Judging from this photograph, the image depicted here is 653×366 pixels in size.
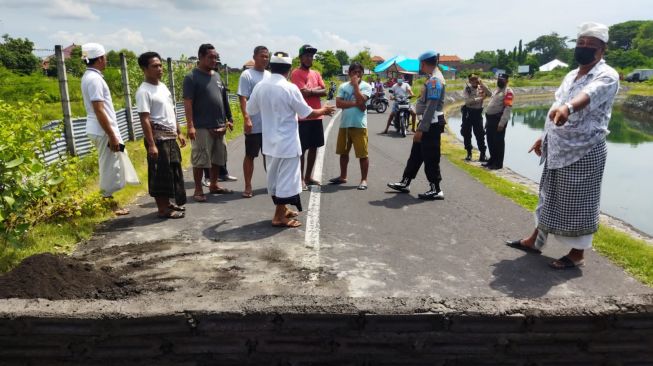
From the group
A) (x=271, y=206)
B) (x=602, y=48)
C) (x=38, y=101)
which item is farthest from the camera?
(x=271, y=206)

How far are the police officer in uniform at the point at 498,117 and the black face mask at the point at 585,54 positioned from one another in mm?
5039

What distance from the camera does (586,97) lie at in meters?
3.75

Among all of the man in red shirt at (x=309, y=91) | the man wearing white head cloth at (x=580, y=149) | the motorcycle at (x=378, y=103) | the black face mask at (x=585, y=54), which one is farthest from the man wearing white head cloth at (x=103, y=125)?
the motorcycle at (x=378, y=103)

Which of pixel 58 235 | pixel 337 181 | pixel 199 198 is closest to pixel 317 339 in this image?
pixel 58 235

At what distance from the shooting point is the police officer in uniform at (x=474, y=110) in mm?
9758

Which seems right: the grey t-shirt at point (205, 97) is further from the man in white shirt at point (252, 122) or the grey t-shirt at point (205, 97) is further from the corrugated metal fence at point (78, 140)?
the corrugated metal fence at point (78, 140)

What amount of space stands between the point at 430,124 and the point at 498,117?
351 centimetres

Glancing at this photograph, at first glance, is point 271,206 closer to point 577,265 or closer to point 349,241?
point 349,241

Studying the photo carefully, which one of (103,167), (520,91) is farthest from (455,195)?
(520,91)

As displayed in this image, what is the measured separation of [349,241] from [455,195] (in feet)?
8.93

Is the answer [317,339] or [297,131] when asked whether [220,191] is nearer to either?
[297,131]

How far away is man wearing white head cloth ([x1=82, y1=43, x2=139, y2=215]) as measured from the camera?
5129 mm

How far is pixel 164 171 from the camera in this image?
17.8 ft

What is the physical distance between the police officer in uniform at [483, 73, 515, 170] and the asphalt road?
2.81 metres
